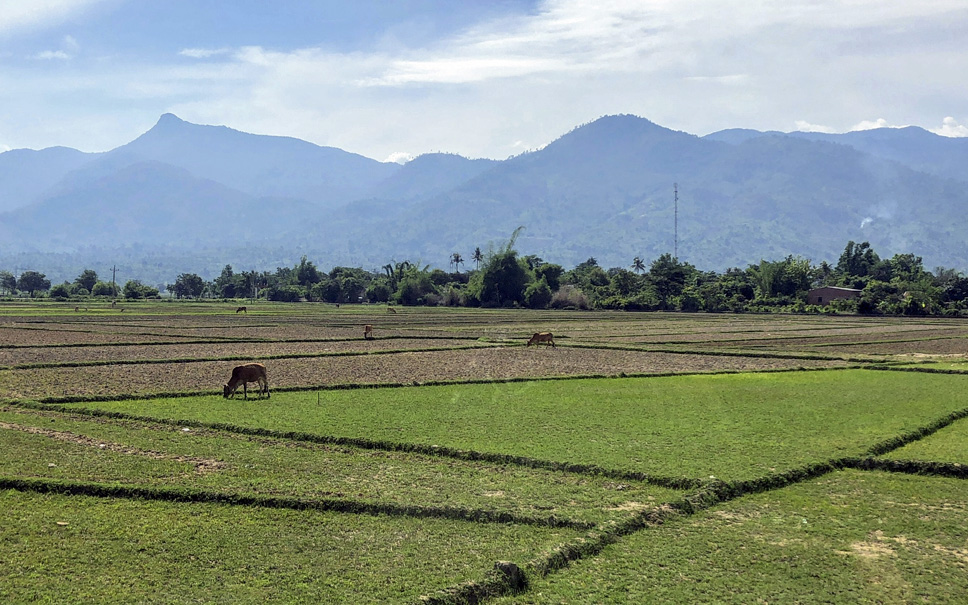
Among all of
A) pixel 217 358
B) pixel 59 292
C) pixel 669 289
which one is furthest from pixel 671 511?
pixel 59 292

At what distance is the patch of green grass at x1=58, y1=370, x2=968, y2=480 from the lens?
14398mm

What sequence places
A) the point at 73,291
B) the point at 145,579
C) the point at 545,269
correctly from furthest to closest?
the point at 73,291 < the point at 545,269 < the point at 145,579

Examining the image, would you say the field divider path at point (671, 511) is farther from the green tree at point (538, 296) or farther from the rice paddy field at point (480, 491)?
the green tree at point (538, 296)

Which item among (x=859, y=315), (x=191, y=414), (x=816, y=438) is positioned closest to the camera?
(x=816, y=438)

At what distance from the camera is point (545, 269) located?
125 m

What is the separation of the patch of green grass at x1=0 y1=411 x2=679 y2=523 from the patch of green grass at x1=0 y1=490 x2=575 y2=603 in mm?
809

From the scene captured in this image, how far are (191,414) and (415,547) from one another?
1070 cm

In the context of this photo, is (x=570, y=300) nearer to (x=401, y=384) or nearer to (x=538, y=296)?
(x=538, y=296)

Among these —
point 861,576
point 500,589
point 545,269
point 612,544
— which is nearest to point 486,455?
point 612,544

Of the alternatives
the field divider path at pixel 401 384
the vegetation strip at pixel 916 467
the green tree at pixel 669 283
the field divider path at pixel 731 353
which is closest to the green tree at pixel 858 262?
the green tree at pixel 669 283

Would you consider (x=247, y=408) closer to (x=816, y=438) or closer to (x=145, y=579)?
(x=145, y=579)

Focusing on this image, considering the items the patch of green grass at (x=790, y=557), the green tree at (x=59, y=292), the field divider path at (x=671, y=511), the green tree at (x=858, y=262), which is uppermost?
the green tree at (x=858, y=262)

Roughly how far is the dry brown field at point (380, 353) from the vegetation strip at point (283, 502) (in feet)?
33.1

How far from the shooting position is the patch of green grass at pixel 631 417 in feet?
47.2
